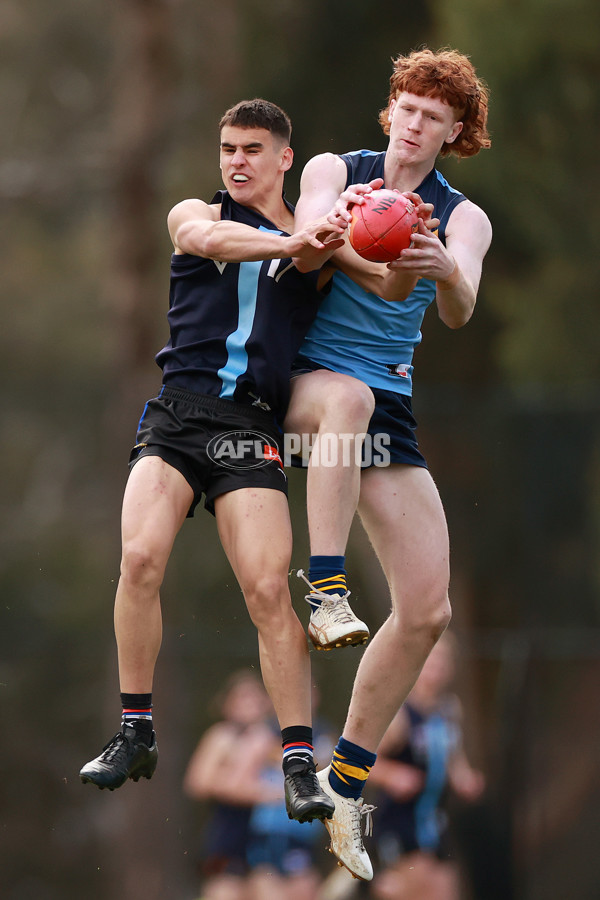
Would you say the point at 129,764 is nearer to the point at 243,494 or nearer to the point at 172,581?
the point at 243,494

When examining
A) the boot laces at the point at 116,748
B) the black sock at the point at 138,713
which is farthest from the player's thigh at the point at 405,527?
the boot laces at the point at 116,748

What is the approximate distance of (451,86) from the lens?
4.72 m

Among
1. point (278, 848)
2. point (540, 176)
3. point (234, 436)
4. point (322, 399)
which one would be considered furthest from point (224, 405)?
point (540, 176)

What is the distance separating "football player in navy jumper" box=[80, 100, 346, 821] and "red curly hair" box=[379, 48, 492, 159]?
0.48 metres

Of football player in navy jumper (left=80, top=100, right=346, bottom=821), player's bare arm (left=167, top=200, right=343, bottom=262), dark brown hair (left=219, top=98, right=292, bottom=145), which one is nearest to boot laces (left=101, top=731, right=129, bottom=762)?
football player in navy jumper (left=80, top=100, right=346, bottom=821)

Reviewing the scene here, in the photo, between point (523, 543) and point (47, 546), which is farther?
point (47, 546)

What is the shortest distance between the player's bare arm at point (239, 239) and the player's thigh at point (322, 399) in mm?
481

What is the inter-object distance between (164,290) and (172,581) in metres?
2.94

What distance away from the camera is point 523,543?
9.81m

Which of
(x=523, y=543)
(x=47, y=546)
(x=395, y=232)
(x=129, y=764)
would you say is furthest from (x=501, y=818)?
(x=395, y=232)

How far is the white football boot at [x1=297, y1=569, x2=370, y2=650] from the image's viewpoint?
4293 mm

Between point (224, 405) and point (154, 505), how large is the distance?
436 mm

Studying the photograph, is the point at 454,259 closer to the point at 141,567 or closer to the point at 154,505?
the point at 154,505

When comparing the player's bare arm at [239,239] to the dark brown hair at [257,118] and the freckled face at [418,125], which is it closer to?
the dark brown hair at [257,118]
